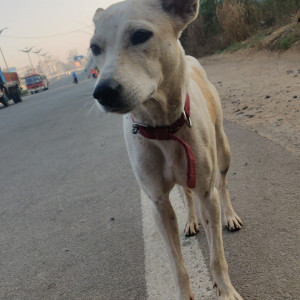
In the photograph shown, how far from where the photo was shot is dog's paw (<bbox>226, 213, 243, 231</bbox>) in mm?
2916

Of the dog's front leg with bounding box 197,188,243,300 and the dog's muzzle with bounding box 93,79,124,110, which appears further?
the dog's front leg with bounding box 197,188,243,300

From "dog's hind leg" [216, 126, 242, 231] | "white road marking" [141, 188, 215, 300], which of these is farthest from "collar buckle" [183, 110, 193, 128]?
"white road marking" [141, 188, 215, 300]

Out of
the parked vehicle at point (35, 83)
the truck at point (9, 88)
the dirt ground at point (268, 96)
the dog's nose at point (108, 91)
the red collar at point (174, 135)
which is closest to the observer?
the dog's nose at point (108, 91)

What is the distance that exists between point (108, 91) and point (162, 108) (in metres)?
0.48

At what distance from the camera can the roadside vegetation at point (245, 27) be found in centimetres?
1309

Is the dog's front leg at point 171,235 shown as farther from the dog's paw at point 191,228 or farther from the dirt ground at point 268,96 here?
the dirt ground at point 268,96

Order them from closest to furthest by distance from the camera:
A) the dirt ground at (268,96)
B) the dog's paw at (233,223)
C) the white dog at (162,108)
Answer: the white dog at (162,108) < the dog's paw at (233,223) < the dirt ground at (268,96)

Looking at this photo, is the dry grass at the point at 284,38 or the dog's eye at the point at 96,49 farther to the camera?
the dry grass at the point at 284,38

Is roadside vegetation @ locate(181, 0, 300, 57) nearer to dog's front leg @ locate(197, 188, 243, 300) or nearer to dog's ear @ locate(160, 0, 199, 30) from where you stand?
dog's ear @ locate(160, 0, 199, 30)

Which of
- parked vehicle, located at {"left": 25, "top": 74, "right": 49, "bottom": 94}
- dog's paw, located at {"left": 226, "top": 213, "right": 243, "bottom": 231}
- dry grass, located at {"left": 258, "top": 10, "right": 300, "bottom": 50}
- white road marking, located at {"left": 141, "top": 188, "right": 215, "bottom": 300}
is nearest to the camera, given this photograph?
white road marking, located at {"left": 141, "top": 188, "right": 215, "bottom": 300}

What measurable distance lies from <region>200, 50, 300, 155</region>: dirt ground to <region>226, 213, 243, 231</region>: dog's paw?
60.0 inches

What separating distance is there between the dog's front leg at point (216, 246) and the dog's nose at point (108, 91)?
91 cm

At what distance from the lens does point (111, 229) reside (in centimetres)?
333

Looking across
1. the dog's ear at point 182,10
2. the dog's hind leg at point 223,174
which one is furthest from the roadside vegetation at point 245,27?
the dog's ear at point 182,10
